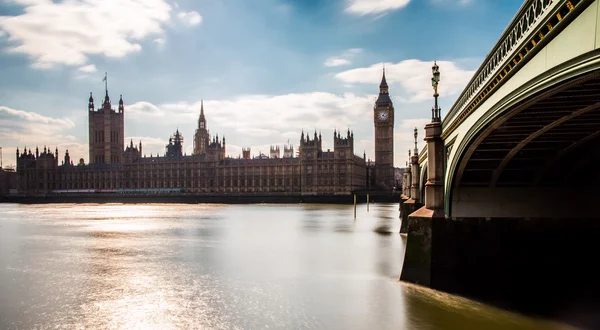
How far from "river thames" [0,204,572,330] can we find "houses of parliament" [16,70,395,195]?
3331 inches

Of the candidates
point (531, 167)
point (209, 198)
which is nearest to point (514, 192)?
point (531, 167)

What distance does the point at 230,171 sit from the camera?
432ft

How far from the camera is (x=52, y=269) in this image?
2448 cm

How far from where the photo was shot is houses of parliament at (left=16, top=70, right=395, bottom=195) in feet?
396

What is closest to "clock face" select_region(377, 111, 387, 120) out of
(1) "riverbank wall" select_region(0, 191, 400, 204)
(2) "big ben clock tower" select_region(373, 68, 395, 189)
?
(2) "big ben clock tower" select_region(373, 68, 395, 189)

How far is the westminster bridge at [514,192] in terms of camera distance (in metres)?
12.8

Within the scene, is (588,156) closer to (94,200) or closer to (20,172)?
(94,200)

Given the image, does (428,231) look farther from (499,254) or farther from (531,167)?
(531,167)

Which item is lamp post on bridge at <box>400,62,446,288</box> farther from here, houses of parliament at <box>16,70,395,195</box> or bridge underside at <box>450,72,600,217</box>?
houses of parliament at <box>16,70,395,195</box>

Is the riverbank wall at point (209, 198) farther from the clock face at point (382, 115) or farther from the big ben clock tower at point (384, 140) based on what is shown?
the clock face at point (382, 115)

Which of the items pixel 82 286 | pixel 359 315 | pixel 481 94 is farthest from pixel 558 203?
pixel 82 286

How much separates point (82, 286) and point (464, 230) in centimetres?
1499

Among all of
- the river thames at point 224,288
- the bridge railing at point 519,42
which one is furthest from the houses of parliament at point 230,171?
the bridge railing at point 519,42

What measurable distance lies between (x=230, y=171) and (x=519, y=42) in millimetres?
122819
